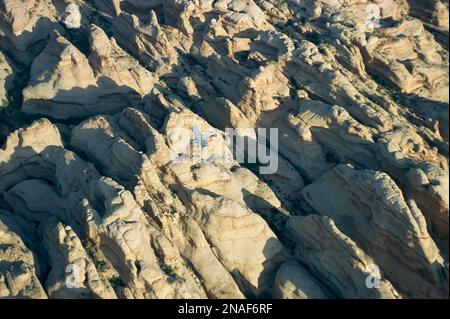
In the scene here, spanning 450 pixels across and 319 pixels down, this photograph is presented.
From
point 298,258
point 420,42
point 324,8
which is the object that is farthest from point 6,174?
point 420,42

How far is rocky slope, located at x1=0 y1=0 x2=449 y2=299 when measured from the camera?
46.5 m

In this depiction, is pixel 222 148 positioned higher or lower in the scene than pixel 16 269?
higher

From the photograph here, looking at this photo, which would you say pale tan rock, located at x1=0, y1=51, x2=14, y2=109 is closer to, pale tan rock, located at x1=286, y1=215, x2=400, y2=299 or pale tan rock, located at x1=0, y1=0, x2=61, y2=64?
pale tan rock, located at x1=0, y1=0, x2=61, y2=64

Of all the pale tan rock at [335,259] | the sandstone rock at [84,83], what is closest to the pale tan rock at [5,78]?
the sandstone rock at [84,83]

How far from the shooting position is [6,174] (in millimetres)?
56688

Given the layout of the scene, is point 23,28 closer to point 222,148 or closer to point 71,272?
point 222,148

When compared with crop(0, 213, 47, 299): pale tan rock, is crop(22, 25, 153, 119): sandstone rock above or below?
above

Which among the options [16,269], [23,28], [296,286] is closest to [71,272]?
[16,269]

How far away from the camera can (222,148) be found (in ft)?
188

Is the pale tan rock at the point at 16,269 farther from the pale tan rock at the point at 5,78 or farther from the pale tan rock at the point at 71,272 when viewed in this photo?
the pale tan rock at the point at 5,78

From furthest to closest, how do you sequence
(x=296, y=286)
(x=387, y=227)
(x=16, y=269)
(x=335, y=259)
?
(x=387, y=227)
(x=335, y=259)
(x=296, y=286)
(x=16, y=269)

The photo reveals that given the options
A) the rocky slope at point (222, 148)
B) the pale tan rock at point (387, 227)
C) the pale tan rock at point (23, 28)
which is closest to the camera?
the pale tan rock at point (387, 227)

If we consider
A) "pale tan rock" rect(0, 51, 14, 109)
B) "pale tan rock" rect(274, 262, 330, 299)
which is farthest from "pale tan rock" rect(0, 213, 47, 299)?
"pale tan rock" rect(0, 51, 14, 109)

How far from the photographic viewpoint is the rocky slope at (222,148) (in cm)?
4650
